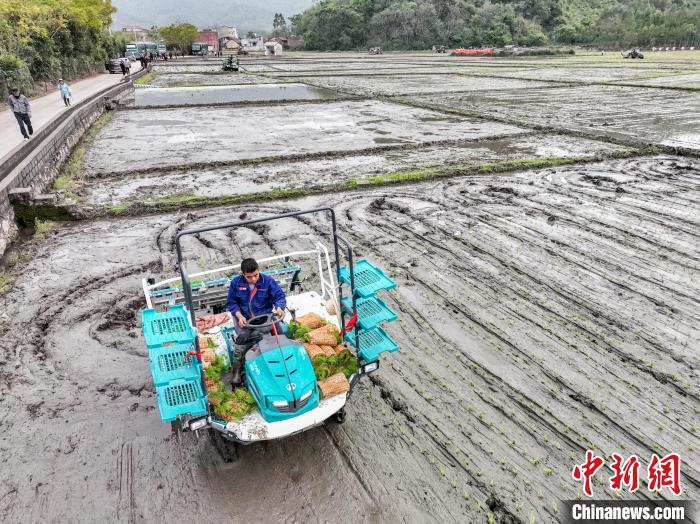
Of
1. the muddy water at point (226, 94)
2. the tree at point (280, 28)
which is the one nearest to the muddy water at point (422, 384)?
the muddy water at point (226, 94)

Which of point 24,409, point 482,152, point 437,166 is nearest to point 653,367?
point 24,409

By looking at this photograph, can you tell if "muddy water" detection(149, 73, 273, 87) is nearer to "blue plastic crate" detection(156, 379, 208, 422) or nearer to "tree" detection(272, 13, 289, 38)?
"blue plastic crate" detection(156, 379, 208, 422)

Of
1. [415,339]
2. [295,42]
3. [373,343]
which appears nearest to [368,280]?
[373,343]

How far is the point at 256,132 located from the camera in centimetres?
1948

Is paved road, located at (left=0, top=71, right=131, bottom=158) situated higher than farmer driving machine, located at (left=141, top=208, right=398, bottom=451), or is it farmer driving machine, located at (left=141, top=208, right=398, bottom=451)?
paved road, located at (left=0, top=71, right=131, bottom=158)

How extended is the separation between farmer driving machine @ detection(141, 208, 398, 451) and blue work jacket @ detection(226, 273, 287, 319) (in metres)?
0.22

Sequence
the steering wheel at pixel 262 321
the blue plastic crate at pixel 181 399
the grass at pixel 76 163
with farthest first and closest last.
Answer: the grass at pixel 76 163, the steering wheel at pixel 262 321, the blue plastic crate at pixel 181 399

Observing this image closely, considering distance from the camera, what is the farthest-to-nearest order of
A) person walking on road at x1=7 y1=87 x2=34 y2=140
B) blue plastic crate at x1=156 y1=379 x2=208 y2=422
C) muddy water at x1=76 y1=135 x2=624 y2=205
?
person walking on road at x1=7 y1=87 x2=34 y2=140, muddy water at x1=76 y1=135 x2=624 y2=205, blue plastic crate at x1=156 y1=379 x2=208 y2=422

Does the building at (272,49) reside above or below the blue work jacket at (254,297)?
above

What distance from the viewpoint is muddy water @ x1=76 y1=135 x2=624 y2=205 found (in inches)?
491

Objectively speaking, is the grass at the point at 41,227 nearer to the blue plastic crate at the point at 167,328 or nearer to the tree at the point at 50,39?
the blue plastic crate at the point at 167,328

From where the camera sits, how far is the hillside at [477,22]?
8762 centimetres

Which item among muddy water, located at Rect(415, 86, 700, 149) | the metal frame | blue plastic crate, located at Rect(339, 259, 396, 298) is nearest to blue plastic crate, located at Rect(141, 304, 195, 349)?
the metal frame

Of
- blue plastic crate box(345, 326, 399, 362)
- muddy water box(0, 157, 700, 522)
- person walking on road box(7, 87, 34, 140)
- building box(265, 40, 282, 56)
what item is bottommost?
muddy water box(0, 157, 700, 522)
